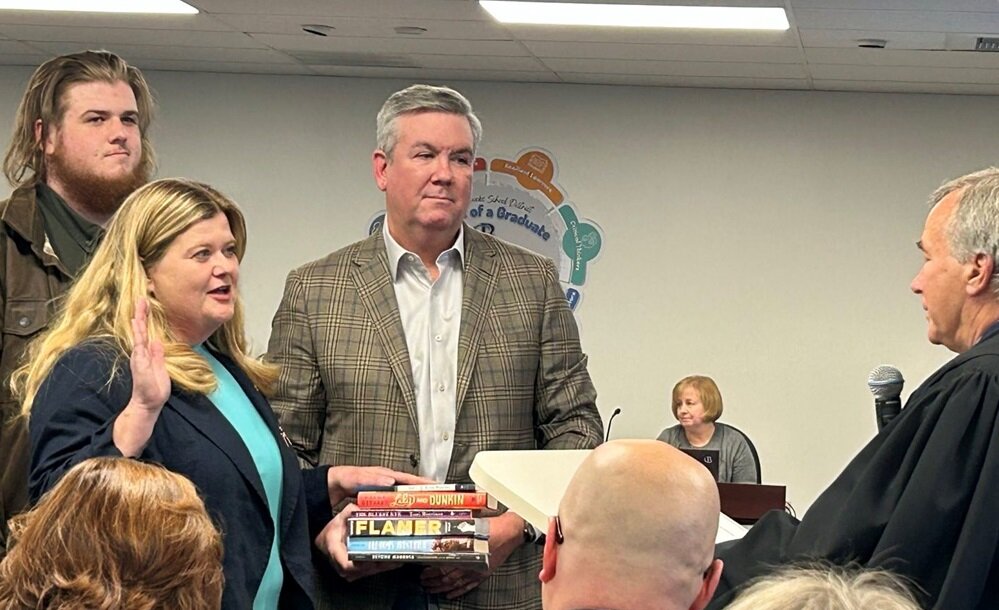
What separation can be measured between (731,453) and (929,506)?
17.4ft

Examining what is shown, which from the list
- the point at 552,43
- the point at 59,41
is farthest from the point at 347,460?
the point at 59,41

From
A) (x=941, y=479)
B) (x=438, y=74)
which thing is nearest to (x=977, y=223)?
(x=941, y=479)

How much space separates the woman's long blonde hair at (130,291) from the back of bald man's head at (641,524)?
0.99 m

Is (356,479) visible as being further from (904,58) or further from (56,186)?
(904,58)

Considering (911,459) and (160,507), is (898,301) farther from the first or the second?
(160,507)

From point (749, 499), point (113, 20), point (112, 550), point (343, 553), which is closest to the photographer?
point (112, 550)

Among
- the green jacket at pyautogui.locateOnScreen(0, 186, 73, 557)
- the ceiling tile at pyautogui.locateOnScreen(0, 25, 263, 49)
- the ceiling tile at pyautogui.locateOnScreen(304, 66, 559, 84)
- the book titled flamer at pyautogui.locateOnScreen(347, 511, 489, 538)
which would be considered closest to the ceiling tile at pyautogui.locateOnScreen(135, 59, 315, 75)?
the ceiling tile at pyautogui.locateOnScreen(304, 66, 559, 84)

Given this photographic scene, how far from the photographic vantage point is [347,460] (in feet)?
9.43

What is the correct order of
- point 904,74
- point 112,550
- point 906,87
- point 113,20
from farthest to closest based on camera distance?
point 906,87 → point 904,74 → point 113,20 → point 112,550

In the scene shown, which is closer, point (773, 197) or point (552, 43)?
point (552, 43)

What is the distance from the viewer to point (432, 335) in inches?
115

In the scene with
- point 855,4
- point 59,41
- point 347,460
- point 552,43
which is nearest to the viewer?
point 347,460

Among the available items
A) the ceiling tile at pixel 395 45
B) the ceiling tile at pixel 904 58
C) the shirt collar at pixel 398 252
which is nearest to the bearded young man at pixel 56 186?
the shirt collar at pixel 398 252

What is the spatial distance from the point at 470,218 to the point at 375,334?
5386 mm
